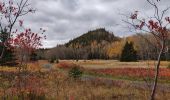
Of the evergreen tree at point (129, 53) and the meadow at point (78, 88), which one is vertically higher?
the evergreen tree at point (129, 53)

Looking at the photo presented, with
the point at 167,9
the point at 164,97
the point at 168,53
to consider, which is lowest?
the point at 164,97

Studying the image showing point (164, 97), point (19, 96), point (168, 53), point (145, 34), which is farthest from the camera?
point (164, 97)

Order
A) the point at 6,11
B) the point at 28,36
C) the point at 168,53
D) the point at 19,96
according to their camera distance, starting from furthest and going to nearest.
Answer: the point at 28,36 → the point at 19,96 → the point at 6,11 → the point at 168,53

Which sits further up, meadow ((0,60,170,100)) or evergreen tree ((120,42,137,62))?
evergreen tree ((120,42,137,62))

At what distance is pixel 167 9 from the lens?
8.85 m

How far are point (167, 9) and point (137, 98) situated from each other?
6650 mm

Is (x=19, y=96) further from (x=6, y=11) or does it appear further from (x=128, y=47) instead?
(x=128, y=47)

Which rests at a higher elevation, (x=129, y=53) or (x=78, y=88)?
(x=129, y=53)

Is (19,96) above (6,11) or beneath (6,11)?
beneath

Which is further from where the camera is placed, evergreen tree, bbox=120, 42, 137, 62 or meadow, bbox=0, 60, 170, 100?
evergreen tree, bbox=120, 42, 137, 62

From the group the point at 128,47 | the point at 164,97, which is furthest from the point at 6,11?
the point at 128,47

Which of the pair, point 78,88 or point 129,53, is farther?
point 129,53

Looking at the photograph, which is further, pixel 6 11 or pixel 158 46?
pixel 6 11

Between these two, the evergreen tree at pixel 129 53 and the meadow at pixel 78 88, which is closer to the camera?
the meadow at pixel 78 88
